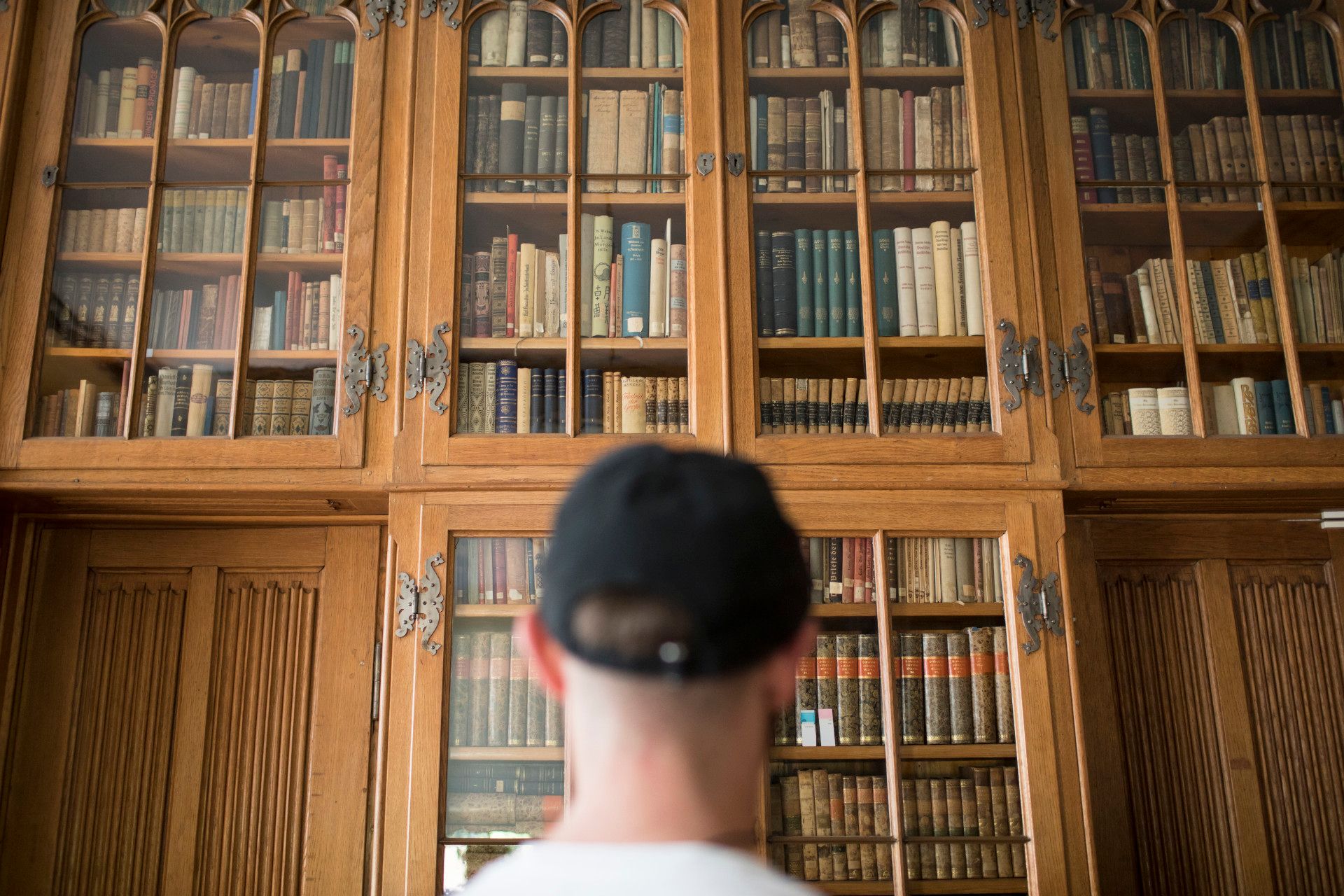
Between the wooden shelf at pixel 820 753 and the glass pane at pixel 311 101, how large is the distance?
146 centimetres

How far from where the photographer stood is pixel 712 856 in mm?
592

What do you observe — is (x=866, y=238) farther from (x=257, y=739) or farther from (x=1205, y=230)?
(x=257, y=739)

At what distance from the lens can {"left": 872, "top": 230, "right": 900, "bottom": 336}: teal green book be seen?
2143mm

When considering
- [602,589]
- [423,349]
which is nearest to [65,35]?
[423,349]

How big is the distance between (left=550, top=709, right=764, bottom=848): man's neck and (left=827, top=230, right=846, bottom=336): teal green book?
61.6 inches

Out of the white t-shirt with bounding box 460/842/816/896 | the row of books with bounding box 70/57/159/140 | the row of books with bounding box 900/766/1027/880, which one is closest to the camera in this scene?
the white t-shirt with bounding box 460/842/816/896

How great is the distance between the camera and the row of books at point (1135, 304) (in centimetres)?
217

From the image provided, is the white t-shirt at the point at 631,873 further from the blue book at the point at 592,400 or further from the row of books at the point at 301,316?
the row of books at the point at 301,316

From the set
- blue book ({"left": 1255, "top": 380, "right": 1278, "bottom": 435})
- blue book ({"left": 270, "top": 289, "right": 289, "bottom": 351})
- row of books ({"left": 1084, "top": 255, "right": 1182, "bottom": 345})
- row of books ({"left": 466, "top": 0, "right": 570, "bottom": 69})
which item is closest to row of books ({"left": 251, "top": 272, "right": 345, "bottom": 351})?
blue book ({"left": 270, "top": 289, "right": 289, "bottom": 351})

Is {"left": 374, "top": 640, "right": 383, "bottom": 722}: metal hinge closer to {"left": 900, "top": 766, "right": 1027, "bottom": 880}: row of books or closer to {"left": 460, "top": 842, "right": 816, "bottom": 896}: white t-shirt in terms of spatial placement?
{"left": 900, "top": 766, "right": 1027, "bottom": 880}: row of books

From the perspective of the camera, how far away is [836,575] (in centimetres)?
201

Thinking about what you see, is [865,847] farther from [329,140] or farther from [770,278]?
[329,140]

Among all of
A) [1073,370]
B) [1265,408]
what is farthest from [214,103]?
[1265,408]

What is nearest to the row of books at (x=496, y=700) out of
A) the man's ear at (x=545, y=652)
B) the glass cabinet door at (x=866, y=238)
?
the glass cabinet door at (x=866, y=238)
